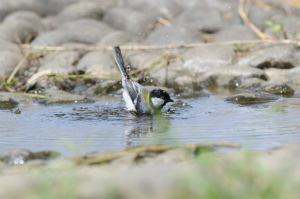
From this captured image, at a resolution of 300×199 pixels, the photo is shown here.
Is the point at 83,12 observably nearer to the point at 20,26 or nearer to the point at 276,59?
the point at 20,26

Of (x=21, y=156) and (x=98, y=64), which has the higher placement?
(x=98, y=64)

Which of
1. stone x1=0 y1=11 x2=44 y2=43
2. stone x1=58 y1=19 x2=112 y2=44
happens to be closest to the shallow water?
stone x1=58 y1=19 x2=112 y2=44

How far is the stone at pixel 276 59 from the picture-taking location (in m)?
10.6

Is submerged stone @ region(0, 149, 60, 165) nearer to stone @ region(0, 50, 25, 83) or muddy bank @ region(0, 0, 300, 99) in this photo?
muddy bank @ region(0, 0, 300, 99)

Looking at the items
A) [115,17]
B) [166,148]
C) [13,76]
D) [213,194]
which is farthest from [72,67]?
[213,194]

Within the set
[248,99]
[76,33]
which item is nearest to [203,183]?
[248,99]

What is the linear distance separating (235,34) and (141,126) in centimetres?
551

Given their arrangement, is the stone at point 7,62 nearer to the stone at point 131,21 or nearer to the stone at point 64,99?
the stone at point 64,99

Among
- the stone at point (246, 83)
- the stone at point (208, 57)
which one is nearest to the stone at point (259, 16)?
the stone at point (208, 57)

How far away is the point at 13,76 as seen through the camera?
34.9 feet

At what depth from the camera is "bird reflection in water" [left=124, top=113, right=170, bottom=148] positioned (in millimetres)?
5957

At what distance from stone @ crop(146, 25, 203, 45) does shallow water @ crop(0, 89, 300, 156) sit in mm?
3101

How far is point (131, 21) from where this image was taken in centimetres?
1334

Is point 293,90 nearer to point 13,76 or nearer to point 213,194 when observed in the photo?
point 13,76
